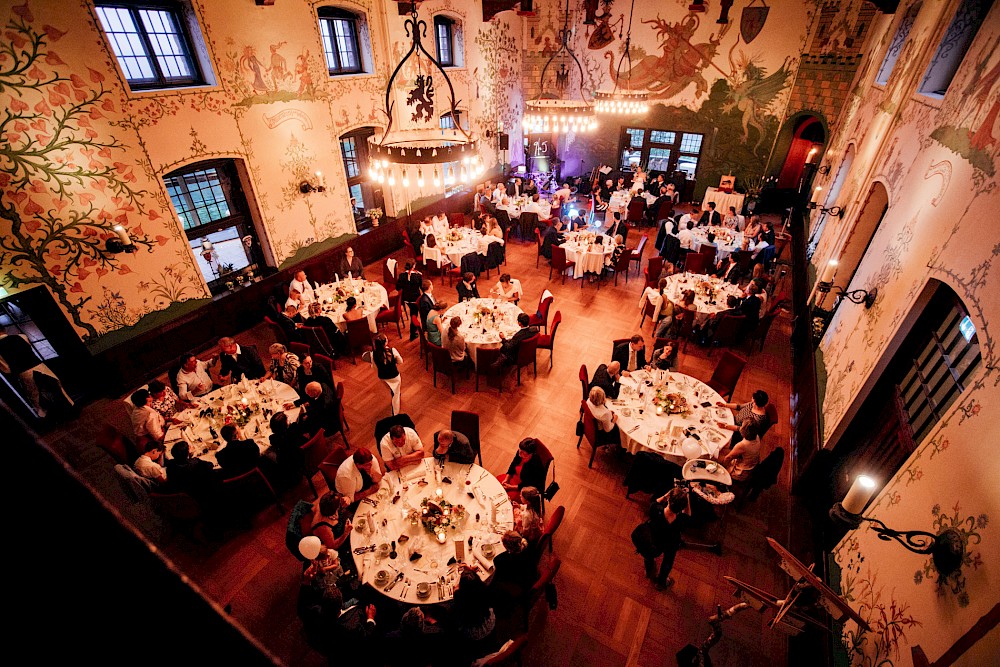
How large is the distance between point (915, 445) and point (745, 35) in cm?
1369

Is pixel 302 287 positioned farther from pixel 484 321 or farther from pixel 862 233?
pixel 862 233

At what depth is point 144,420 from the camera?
5387mm

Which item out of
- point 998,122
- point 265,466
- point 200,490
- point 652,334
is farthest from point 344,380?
point 998,122

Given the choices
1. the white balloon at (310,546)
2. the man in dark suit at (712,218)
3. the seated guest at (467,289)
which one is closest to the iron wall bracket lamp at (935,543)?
the white balloon at (310,546)

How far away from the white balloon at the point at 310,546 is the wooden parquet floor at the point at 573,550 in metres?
0.76

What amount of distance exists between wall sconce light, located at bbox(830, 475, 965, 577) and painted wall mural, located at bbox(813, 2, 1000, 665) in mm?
55

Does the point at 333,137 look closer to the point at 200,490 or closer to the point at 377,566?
the point at 200,490

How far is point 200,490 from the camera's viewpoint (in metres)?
4.91

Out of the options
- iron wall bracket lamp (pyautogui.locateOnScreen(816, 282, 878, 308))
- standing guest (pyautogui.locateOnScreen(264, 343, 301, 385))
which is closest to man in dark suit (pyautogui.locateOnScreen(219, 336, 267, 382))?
standing guest (pyautogui.locateOnScreen(264, 343, 301, 385))

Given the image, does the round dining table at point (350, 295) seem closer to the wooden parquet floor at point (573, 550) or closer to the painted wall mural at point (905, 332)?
the wooden parquet floor at point (573, 550)

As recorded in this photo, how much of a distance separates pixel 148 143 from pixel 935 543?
9990 millimetres

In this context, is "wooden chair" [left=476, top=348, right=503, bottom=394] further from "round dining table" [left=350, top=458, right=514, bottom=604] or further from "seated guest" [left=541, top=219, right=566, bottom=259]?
"seated guest" [left=541, top=219, right=566, bottom=259]

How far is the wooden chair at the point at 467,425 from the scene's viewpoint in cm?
563

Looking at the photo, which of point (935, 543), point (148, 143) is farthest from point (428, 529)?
point (148, 143)
